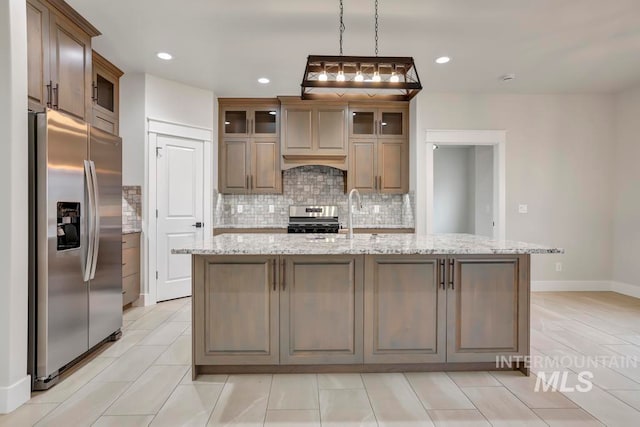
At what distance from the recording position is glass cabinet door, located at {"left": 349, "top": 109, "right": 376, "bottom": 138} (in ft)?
17.3

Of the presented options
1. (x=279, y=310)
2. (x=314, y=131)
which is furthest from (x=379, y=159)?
(x=279, y=310)

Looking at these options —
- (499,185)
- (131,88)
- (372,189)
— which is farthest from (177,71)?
(499,185)

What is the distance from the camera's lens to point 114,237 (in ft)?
10.1

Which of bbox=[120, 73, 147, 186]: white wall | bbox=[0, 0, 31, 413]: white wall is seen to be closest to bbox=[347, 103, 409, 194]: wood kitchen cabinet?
bbox=[120, 73, 147, 186]: white wall

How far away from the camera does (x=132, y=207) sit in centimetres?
425

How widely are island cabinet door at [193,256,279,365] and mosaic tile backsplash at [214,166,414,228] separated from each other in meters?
3.13

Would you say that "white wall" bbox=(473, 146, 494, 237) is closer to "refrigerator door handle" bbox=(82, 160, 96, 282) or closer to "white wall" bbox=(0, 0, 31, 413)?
"refrigerator door handle" bbox=(82, 160, 96, 282)

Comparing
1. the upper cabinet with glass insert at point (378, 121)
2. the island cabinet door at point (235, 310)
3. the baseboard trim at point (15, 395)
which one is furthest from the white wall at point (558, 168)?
the baseboard trim at point (15, 395)

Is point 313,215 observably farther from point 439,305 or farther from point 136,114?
point 439,305

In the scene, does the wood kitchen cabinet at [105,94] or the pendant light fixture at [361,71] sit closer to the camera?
the pendant light fixture at [361,71]

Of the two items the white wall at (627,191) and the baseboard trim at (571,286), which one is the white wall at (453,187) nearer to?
the baseboard trim at (571,286)

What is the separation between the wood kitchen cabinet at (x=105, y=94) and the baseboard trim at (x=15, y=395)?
2507 millimetres

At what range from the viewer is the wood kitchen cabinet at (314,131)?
5.16 meters

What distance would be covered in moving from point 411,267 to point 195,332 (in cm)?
151
